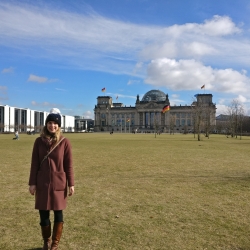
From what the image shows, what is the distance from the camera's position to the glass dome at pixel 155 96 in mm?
181000

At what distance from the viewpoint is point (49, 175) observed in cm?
498

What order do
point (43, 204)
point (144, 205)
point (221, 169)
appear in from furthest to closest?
point (221, 169)
point (144, 205)
point (43, 204)

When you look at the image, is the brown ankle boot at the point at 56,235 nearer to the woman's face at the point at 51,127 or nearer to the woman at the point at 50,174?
the woman at the point at 50,174

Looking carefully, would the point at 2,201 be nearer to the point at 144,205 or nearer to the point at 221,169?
A: the point at 144,205

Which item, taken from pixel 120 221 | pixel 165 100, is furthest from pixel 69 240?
pixel 165 100

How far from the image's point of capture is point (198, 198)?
864 centimetres

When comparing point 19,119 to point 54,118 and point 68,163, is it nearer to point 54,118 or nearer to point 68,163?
point 54,118

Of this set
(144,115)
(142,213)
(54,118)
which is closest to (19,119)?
(144,115)

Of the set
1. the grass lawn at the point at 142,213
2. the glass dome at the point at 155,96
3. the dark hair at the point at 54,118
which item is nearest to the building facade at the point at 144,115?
the glass dome at the point at 155,96

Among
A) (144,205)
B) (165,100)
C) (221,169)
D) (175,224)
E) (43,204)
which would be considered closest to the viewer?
(43,204)

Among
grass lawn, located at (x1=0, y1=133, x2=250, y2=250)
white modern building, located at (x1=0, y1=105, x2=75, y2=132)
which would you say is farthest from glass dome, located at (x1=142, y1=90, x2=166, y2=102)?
grass lawn, located at (x1=0, y1=133, x2=250, y2=250)

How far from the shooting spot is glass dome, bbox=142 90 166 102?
594 ft

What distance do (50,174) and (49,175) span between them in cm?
2

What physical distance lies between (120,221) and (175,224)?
1.31 metres
